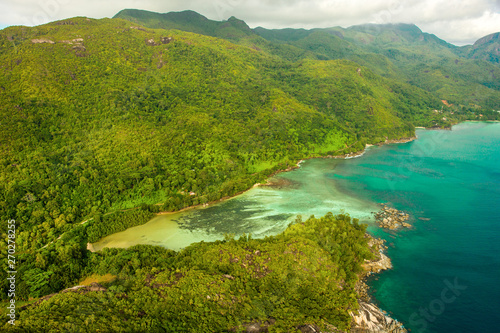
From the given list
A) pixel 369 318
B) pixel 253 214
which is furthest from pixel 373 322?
pixel 253 214

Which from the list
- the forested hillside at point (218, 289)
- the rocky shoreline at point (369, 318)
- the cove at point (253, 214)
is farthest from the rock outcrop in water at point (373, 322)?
the cove at point (253, 214)

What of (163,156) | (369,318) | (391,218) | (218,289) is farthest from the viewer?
(163,156)

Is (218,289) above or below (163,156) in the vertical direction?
below

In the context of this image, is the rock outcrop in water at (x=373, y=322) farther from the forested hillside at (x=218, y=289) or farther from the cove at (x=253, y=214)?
the cove at (x=253, y=214)

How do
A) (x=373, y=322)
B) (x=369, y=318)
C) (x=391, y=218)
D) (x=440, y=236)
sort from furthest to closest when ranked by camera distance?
(x=391, y=218) → (x=440, y=236) → (x=369, y=318) → (x=373, y=322)

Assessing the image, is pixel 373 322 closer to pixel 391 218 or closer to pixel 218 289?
pixel 218 289

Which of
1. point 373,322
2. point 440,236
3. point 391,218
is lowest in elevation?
point 373,322

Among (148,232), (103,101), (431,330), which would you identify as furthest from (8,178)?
(431,330)

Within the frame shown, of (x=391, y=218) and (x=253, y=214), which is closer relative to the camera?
(x=391, y=218)
